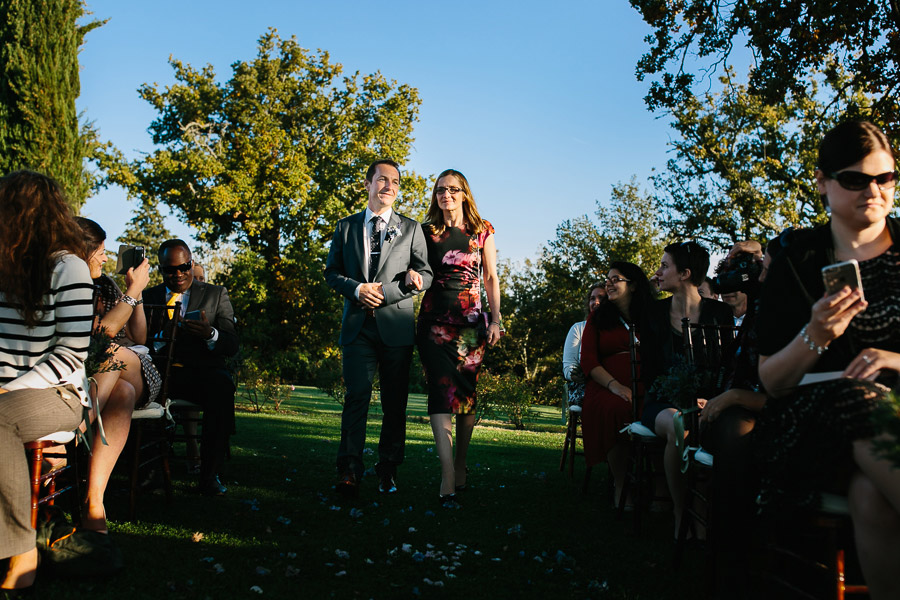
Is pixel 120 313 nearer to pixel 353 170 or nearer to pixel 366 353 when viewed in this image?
pixel 366 353

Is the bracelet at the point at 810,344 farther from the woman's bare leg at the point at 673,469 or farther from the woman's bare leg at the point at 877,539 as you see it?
the woman's bare leg at the point at 673,469

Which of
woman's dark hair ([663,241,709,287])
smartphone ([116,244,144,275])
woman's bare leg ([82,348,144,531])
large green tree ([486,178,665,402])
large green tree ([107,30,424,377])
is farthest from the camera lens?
large green tree ([486,178,665,402])

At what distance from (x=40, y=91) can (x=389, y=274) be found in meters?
16.8

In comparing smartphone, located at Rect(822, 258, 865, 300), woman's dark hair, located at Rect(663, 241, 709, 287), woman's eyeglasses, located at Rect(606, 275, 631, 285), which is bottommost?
smartphone, located at Rect(822, 258, 865, 300)

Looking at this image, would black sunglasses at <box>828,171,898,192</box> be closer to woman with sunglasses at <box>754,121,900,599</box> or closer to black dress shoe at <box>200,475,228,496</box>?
woman with sunglasses at <box>754,121,900,599</box>

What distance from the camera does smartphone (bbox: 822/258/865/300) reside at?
217 centimetres

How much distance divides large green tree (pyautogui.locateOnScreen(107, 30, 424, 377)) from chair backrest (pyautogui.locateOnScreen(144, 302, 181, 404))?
20005 millimetres

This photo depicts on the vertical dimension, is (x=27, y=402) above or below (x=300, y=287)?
below

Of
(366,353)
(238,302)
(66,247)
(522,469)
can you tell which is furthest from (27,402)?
(238,302)

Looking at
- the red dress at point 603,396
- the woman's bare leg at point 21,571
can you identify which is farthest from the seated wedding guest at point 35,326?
the red dress at point 603,396

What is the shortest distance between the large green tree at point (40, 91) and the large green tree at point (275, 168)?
664cm

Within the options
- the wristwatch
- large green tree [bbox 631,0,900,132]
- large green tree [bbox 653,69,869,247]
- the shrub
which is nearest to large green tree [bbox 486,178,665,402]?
large green tree [bbox 653,69,869,247]

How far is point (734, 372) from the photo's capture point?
332 cm

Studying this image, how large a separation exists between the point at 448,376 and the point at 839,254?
340cm
